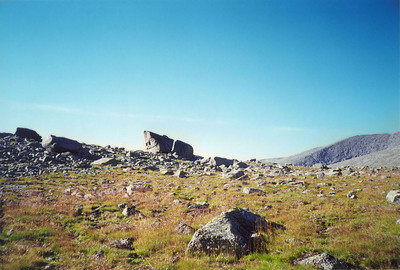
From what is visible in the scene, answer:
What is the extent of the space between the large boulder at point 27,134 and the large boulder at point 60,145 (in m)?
18.5

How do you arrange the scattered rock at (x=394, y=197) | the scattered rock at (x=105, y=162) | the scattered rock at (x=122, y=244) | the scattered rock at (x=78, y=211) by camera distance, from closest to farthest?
the scattered rock at (x=122, y=244) → the scattered rock at (x=78, y=211) → the scattered rock at (x=394, y=197) → the scattered rock at (x=105, y=162)

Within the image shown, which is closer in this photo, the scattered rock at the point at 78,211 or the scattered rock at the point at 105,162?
the scattered rock at the point at 78,211

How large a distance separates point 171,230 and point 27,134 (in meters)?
64.7

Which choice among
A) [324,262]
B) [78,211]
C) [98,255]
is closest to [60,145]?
[78,211]

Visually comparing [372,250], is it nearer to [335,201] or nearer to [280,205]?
[280,205]

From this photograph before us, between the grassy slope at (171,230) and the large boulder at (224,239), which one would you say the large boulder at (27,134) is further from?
the large boulder at (224,239)

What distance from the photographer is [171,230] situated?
10.4 meters

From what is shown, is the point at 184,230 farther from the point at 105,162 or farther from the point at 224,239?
the point at 105,162

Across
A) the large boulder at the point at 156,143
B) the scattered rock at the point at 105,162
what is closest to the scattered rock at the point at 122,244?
the scattered rock at the point at 105,162

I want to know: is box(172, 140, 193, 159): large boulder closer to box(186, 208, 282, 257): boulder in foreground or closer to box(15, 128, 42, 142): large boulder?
box(15, 128, 42, 142): large boulder

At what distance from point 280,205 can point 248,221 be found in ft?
21.8

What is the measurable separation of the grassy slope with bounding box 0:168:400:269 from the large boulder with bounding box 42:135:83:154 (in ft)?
85.3

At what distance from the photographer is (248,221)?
10.1m

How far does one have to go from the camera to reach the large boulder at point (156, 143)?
2344 inches
